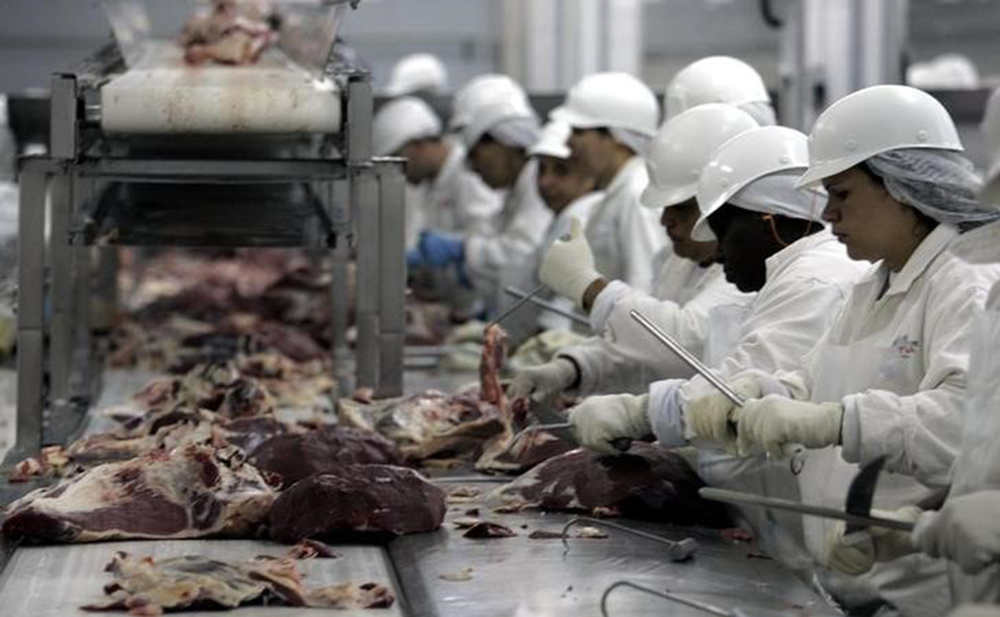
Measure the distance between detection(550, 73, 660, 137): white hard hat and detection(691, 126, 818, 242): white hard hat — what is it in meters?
2.93

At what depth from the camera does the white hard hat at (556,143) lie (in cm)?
868

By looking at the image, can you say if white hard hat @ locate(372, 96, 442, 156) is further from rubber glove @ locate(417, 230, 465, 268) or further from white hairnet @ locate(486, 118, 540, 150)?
white hairnet @ locate(486, 118, 540, 150)

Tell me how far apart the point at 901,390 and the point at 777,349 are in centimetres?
69

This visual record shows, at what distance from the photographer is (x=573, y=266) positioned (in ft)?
20.8

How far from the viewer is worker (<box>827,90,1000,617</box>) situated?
3455 mm

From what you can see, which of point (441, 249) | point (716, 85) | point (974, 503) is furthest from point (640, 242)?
point (974, 503)

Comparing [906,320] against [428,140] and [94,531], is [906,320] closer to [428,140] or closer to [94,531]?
[94,531]

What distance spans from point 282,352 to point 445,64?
548 inches

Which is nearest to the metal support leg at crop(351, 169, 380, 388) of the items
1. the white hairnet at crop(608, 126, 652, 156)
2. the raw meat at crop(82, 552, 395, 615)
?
the white hairnet at crop(608, 126, 652, 156)

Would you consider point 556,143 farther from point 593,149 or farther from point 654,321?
point 654,321

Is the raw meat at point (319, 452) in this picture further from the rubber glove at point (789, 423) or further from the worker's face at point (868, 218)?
the worker's face at point (868, 218)

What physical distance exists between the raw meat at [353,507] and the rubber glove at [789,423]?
38.4 inches

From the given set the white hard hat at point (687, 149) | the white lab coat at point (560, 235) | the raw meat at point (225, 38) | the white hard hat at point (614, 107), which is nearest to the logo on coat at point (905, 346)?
the white hard hat at point (687, 149)

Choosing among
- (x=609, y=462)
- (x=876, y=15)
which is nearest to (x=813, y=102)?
(x=876, y=15)
